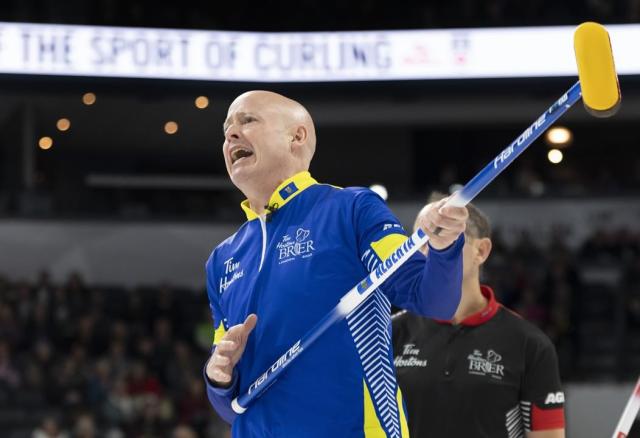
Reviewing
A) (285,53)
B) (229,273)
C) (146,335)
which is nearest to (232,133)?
(229,273)

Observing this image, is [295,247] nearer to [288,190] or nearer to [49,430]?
[288,190]

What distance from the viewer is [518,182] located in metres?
19.2

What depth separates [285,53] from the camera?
1777cm

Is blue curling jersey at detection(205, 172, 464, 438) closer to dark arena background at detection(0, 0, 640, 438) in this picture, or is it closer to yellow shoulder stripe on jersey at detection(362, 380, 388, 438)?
yellow shoulder stripe on jersey at detection(362, 380, 388, 438)

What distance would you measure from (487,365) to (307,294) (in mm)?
1184

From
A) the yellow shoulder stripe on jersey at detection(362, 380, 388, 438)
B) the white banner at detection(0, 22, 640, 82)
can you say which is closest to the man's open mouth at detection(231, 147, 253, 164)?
the yellow shoulder stripe on jersey at detection(362, 380, 388, 438)

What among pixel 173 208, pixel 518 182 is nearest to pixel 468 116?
pixel 518 182

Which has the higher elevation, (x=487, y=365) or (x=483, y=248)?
(x=483, y=248)

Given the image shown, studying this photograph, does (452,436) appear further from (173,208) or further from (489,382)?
(173,208)

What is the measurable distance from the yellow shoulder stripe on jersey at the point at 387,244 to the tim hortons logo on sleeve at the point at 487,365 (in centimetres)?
119

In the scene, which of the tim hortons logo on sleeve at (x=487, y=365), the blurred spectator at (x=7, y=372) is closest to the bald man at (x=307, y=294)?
the tim hortons logo on sleeve at (x=487, y=365)

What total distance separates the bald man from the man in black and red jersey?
86cm

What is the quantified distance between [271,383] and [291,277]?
0.29 metres

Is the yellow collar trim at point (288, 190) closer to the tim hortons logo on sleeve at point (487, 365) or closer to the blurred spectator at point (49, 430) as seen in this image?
the tim hortons logo on sleeve at point (487, 365)
